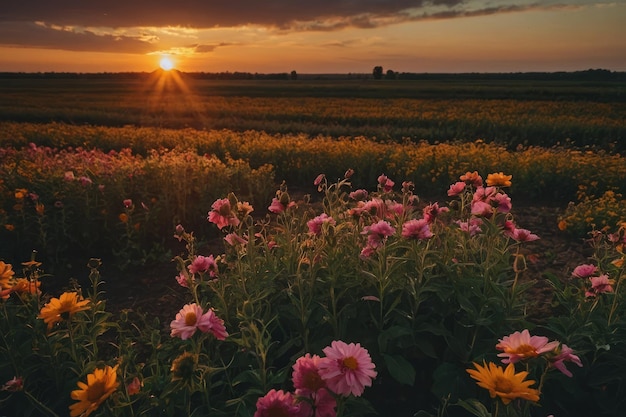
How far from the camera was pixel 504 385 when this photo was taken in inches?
54.0

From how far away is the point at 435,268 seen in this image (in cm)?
307

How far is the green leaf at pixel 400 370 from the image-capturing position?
2359mm

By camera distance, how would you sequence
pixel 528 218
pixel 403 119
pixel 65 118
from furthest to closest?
pixel 65 118 → pixel 403 119 → pixel 528 218

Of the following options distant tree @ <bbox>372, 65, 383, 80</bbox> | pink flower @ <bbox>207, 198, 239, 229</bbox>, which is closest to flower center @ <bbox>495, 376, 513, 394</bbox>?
pink flower @ <bbox>207, 198, 239, 229</bbox>

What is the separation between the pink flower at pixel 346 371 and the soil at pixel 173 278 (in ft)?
8.34

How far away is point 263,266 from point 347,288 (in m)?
0.69

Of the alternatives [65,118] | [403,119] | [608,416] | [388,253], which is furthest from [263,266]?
[65,118]

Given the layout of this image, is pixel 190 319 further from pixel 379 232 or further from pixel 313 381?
pixel 379 232

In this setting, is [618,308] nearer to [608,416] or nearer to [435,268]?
[608,416]

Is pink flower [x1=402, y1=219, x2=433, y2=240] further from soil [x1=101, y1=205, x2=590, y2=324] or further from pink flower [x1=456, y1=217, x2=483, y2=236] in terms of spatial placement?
soil [x1=101, y1=205, x2=590, y2=324]

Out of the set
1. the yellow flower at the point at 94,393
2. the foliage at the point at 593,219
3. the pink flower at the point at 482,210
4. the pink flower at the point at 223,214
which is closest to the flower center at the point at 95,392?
the yellow flower at the point at 94,393

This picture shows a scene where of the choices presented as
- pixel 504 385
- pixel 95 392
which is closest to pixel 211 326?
pixel 95 392

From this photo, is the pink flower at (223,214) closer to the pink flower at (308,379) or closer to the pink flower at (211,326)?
the pink flower at (211,326)

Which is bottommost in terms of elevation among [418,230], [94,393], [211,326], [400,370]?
[400,370]
